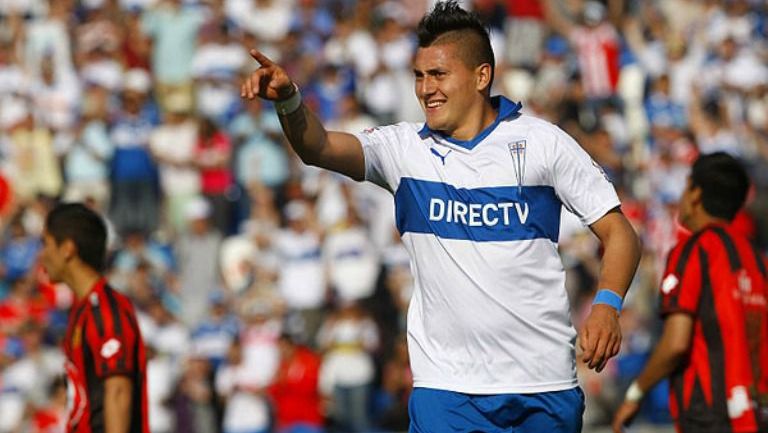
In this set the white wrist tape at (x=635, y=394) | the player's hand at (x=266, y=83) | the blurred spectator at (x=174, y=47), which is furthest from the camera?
the blurred spectator at (x=174, y=47)

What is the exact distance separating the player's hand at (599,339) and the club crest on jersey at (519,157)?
2.22 feet

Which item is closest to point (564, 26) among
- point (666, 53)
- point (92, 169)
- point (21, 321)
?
point (666, 53)

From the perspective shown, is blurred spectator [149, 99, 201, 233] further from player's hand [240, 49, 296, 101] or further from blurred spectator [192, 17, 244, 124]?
player's hand [240, 49, 296, 101]

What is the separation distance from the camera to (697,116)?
63.9 feet

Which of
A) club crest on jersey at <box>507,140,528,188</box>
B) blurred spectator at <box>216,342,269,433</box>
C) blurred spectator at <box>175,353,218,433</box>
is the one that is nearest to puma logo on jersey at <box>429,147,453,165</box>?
club crest on jersey at <box>507,140,528,188</box>

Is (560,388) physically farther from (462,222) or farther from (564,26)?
(564,26)

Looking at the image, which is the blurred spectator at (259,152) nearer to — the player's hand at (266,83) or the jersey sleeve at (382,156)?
the jersey sleeve at (382,156)

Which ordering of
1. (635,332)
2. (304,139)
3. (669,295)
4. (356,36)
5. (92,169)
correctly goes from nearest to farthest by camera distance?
(304,139), (669,295), (635,332), (92,169), (356,36)

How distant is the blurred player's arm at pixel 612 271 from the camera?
5.94m

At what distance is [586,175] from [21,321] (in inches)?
448

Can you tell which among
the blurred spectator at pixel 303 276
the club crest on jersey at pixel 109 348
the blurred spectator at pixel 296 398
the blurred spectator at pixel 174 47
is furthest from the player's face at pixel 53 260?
the blurred spectator at pixel 174 47

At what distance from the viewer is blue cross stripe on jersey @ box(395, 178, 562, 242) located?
6445 mm

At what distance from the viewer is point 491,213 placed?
6445mm

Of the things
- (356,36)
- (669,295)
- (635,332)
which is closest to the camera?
(669,295)
